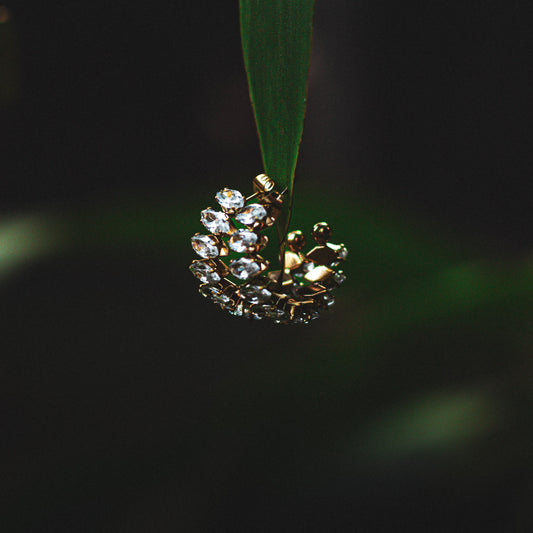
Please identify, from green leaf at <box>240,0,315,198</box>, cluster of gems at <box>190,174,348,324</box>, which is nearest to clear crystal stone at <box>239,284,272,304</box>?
cluster of gems at <box>190,174,348,324</box>

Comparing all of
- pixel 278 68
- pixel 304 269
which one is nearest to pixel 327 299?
pixel 304 269

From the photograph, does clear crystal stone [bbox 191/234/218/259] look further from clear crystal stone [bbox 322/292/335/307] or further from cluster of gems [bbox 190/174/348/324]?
clear crystal stone [bbox 322/292/335/307]
